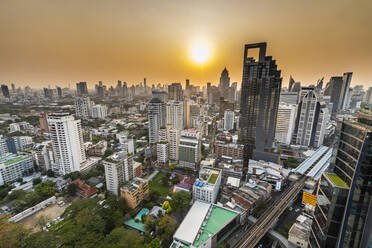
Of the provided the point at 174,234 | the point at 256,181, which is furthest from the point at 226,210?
the point at 256,181

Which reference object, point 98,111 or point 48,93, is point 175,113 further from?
point 48,93

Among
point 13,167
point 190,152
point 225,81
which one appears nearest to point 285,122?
point 190,152

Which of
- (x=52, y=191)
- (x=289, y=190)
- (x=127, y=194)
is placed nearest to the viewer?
(x=127, y=194)

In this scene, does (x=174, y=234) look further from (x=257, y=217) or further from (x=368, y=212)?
(x=368, y=212)

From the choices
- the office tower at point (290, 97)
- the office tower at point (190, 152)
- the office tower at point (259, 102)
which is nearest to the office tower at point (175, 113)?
the office tower at point (190, 152)

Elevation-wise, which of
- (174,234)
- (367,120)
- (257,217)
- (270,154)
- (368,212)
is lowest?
(257,217)

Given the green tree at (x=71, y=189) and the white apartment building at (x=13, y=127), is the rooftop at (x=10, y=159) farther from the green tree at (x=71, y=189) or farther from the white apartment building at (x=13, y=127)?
the white apartment building at (x=13, y=127)
